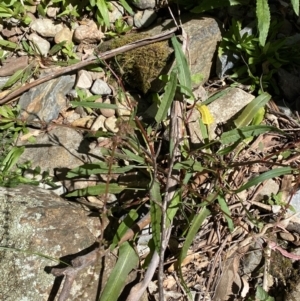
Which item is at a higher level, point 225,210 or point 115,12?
point 115,12

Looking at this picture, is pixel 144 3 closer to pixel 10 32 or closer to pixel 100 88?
pixel 100 88

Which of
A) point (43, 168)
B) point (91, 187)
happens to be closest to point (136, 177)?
point (91, 187)

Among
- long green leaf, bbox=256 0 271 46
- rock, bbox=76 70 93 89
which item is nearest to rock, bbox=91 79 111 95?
rock, bbox=76 70 93 89

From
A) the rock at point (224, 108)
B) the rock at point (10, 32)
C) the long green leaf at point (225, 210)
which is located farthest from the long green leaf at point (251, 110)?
the rock at point (10, 32)

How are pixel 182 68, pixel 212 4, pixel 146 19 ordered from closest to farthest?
pixel 182 68, pixel 212 4, pixel 146 19

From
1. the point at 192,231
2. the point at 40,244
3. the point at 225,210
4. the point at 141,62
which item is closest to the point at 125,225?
the point at 192,231

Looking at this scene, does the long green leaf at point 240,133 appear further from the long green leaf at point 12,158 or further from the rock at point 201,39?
the long green leaf at point 12,158
